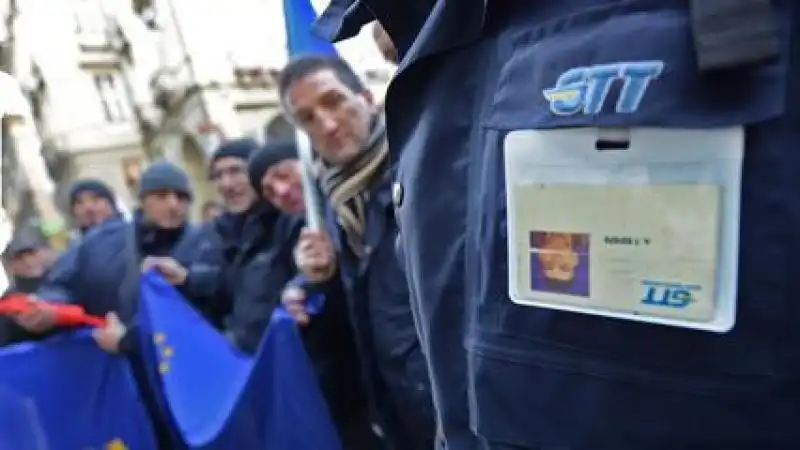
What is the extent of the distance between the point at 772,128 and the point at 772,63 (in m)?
0.04

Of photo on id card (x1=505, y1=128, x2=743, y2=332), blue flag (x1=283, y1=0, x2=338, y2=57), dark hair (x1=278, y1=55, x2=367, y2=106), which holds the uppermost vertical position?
blue flag (x1=283, y1=0, x2=338, y2=57)

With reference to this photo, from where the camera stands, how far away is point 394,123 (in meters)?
0.85

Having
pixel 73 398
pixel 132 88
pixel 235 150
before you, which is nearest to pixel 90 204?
pixel 235 150

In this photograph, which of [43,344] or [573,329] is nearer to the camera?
[573,329]

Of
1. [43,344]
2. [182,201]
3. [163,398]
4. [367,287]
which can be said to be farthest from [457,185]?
[182,201]

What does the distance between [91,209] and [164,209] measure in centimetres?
84

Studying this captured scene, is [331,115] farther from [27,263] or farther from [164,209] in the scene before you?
[27,263]

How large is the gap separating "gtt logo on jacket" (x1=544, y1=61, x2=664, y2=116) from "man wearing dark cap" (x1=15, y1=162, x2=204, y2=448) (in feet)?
7.81

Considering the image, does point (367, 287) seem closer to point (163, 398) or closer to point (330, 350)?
point (330, 350)

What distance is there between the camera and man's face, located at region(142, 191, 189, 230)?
3.18 meters

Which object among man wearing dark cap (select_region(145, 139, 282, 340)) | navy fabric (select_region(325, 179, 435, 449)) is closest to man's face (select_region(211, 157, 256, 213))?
man wearing dark cap (select_region(145, 139, 282, 340))

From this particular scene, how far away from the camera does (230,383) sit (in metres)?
2.46

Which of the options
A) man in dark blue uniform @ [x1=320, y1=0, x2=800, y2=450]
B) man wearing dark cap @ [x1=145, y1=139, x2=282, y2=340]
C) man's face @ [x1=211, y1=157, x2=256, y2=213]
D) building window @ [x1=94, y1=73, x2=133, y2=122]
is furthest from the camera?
building window @ [x1=94, y1=73, x2=133, y2=122]

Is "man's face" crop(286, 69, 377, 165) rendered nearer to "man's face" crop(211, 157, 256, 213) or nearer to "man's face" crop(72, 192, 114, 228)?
"man's face" crop(211, 157, 256, 213)
